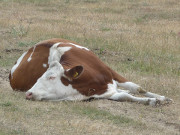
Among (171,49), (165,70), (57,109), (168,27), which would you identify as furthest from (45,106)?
(168,27)

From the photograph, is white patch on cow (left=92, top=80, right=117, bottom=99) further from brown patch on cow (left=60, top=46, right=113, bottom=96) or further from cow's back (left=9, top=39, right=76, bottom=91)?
cow's back (left=9, top=39, right=76, bottom=91)

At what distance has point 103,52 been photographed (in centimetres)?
1352

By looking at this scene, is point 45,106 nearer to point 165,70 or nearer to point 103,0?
point 165,70

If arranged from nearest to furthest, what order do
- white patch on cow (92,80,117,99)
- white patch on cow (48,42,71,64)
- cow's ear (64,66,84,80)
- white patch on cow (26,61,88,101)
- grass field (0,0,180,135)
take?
grass field (0,0,180,135), cow's ear (64,66,84,80), white patch on cow (26,61,88,101), white patch on cow (92,80,117,99), white patch on cow (48,42,71,64)

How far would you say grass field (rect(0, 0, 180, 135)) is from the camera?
23.4ft

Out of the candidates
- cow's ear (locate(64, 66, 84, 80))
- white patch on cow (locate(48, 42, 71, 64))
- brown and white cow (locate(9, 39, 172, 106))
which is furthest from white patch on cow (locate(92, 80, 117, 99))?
white patch on cow (locate(48, 42, 71, 64))

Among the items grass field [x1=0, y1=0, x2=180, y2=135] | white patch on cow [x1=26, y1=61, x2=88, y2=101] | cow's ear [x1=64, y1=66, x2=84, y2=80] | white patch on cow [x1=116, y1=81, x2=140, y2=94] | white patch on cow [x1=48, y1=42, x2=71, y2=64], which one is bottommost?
grass field [x1=0, y1=0, x2=180, y2=135]

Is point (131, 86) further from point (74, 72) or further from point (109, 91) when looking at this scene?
point (74, 72)

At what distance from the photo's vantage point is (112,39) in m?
15.2

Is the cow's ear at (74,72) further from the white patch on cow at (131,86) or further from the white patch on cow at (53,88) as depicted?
the white patch on cow at (131,86)

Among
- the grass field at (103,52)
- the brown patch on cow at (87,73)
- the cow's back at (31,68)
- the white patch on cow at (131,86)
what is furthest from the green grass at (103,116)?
the cow's back at (31,68)

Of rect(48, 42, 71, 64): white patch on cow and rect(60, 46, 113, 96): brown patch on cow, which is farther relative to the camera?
rect(48, 42, 71, 64): white patch on cow

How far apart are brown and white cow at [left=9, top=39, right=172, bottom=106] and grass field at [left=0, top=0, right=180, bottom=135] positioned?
0.62 feet

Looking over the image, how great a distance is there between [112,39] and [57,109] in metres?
7.63
